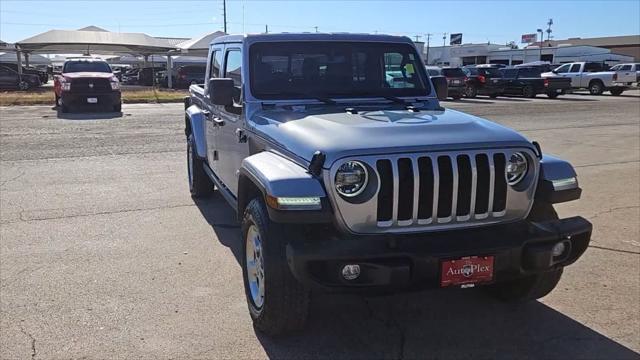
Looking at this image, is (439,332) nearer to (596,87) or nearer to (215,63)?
(215,63)

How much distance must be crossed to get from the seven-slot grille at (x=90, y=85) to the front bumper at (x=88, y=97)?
0.13m

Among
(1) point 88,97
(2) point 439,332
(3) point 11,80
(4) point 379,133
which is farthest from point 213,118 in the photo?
(3) point 11,80

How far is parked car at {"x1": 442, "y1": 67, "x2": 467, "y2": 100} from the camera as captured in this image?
27.7 m

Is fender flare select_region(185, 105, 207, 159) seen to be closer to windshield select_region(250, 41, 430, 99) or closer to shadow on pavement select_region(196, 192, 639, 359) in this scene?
windshield select_region(250, 41, 430, 99)

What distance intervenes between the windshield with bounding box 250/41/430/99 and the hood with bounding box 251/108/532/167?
0.55 m

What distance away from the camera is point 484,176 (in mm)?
3363

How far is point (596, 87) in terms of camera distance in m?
31.2

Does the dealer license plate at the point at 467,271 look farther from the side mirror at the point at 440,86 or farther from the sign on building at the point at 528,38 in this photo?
the sign on building at the point at 528,38

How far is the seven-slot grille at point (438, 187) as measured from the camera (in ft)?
10.6

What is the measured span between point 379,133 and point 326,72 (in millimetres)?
1520

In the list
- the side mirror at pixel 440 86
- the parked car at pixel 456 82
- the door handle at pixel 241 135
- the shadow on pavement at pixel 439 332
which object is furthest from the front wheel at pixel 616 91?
the door handle at pixel 241 135

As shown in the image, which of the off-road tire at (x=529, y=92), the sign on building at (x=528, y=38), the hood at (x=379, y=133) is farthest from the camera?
the sign on building at (x=528, y=38)

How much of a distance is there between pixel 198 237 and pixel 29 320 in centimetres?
202

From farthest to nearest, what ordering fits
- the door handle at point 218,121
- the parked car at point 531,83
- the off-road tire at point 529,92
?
the off-road tire at point 529,92 < the parked car at point 531,83 < the door handle at point 218,121
